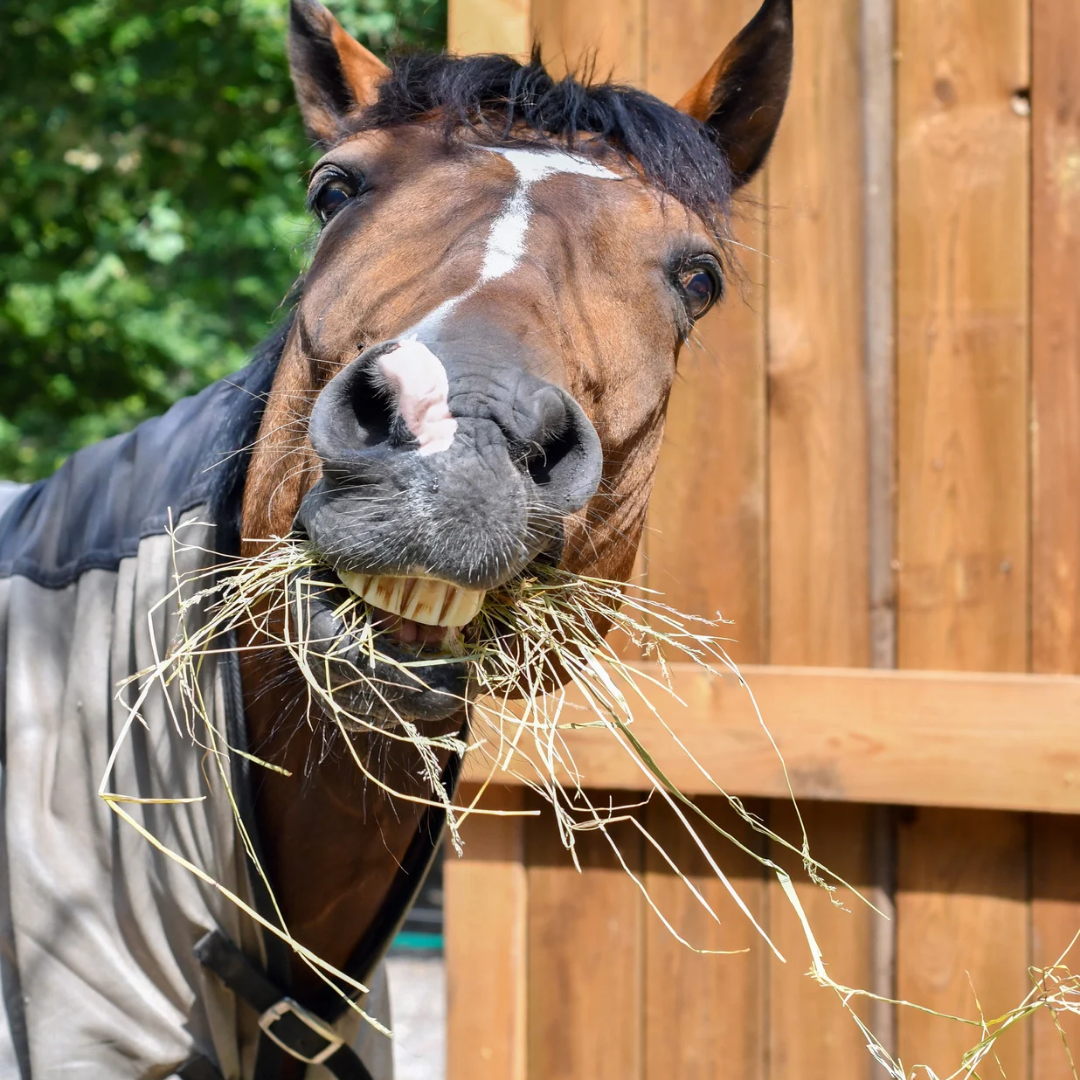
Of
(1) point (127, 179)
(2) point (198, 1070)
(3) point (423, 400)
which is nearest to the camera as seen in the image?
(3) point (423, 400)

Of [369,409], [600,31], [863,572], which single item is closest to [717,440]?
[863,572]

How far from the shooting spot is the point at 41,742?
73.4 inches

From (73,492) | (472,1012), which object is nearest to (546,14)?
(73,492)

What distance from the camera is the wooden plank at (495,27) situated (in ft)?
8.98

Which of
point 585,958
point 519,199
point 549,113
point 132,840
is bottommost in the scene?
point 585,958

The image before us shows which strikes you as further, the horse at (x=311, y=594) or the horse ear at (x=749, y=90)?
the horse ear at (x=749, y=90)

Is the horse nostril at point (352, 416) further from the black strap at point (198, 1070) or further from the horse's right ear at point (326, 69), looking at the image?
the black strap at point (198, 1070)

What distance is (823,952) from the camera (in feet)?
8.72

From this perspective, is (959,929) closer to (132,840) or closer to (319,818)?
(319,818)

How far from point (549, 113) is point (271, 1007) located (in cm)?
155

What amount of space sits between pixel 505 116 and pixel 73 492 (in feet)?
3.38

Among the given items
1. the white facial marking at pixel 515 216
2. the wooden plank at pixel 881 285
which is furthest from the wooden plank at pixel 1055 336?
the white facial marking at pixel 515 216

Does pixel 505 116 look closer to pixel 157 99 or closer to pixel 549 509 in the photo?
pixel 549 509

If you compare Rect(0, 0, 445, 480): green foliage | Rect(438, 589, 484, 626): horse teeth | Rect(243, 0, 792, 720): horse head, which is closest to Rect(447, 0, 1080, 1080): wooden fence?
Rect(243, 0, 792, 720): horse head
